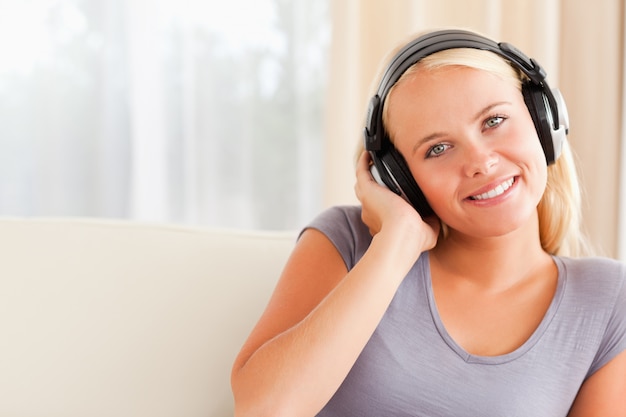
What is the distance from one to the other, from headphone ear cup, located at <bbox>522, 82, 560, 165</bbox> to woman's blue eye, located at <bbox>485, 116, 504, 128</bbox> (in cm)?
6

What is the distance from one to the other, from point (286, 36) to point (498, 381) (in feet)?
5.40

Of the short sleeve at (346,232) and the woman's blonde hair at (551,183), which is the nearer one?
the woman's blonde hair at (551,183)

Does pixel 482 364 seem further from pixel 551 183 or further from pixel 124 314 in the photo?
pixel 124 314

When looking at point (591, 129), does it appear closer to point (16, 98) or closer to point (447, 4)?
point (447, 4)

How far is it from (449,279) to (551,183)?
229mm

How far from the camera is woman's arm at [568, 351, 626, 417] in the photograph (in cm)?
121

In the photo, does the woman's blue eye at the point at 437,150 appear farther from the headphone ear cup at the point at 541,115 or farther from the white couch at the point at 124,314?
the white couch at the point at 124,314

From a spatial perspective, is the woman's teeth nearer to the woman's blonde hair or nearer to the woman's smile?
the woman's smile

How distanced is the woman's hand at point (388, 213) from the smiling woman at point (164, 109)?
52.5 inches

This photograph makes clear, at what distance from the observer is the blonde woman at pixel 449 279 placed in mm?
1152

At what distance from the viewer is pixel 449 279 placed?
4.36 feet

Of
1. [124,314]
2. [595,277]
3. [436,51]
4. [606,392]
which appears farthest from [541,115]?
[124,314]

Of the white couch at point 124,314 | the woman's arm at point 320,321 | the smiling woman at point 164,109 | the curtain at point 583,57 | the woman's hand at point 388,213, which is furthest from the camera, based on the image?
the smiling woman at point 164,109

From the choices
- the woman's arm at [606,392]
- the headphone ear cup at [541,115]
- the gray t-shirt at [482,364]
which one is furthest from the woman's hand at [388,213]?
the woman's arm at [606,392]
